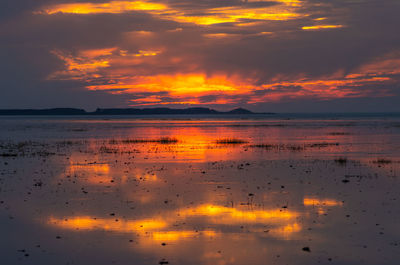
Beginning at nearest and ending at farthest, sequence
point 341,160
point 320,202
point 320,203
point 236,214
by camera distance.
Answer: point 236,214, point 320,203, point 320,202, point 341,160

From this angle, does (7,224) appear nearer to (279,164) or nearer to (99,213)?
(99,213)

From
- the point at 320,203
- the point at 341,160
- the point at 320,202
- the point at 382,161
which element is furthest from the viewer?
the point at 341,160

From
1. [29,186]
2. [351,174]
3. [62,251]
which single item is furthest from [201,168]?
[62,251]

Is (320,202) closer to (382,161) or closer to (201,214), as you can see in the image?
(201,214)

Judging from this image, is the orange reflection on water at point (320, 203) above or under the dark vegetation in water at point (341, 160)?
under

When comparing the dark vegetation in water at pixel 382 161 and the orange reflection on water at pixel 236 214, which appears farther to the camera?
the dark vegetation in water at pixel 382 161

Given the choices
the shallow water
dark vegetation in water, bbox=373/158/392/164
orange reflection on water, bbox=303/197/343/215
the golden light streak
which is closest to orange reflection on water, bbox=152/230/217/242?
the shallow water

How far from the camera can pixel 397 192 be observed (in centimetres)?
1992

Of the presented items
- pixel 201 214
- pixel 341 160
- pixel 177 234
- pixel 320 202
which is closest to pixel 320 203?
pixel 320 202

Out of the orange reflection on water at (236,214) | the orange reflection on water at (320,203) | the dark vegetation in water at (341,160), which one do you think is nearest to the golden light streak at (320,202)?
the orange reflection on water at (320,203)

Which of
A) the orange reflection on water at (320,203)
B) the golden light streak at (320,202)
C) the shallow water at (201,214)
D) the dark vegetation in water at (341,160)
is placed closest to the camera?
the shallow water at (201,214)

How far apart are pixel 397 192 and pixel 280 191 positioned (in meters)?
5.07

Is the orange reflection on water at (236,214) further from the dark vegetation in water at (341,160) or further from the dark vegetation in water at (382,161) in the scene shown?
the dark vegetation in water at (382,161)

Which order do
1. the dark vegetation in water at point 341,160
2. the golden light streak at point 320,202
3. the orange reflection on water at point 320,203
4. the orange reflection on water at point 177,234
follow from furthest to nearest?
the dark vegetation in water at point 341,160
the golden light streak at point 320,202
the orange reflection on water at point 320,203
the orange reflection on water at point 177,234
